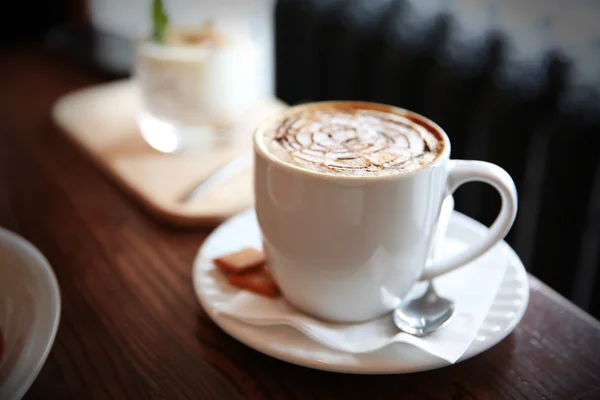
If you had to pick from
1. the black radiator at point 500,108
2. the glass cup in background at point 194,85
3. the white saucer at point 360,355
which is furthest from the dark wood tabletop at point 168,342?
the black radiator at point 500,108

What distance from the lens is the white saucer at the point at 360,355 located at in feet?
1.47

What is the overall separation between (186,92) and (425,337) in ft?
1.59

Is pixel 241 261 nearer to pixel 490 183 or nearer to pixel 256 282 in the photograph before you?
pixel 256 282

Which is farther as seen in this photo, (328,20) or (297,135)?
(328,20)

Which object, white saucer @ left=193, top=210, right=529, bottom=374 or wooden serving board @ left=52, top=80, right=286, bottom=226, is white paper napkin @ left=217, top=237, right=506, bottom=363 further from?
wooden serving board @ left=52, top=80, right=286, bottom=226

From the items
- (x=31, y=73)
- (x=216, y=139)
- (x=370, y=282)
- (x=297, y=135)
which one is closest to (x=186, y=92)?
(x=216, y=139)

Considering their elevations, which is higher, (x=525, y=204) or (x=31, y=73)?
(x=31, y=73)

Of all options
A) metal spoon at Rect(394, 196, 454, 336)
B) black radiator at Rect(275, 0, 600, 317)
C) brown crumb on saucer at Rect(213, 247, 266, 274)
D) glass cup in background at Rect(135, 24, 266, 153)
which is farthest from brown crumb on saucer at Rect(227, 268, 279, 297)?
black radiator at Rect(275, 0, 600, 317)

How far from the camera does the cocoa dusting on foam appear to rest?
1.54ft

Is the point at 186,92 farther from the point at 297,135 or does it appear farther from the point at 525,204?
the point at 525,204

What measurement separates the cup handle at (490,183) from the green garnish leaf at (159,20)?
1.56 ft

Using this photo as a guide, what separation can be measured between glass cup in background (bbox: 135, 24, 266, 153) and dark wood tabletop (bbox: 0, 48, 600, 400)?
16cm

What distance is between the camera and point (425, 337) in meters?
0.47

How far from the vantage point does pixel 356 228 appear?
1.49 feet
